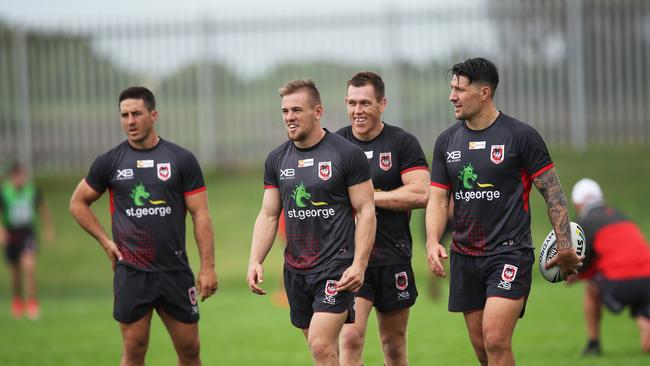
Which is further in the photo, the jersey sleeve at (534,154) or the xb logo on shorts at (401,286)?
the xb logo on shorts at (401,286)

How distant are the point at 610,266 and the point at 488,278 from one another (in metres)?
4.72

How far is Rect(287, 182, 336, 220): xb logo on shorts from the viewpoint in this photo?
8.39 metres

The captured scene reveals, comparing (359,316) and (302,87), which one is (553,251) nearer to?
(359,316)

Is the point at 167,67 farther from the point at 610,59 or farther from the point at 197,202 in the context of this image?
the point at 197,202

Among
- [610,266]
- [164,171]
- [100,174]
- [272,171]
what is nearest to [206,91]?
[610,266]

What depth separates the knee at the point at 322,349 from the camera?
7.99 metres

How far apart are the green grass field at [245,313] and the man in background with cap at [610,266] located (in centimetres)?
48

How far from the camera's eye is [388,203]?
9109 millimetres

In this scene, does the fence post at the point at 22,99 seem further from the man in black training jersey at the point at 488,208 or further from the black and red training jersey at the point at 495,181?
the black and red training jersey at the point at 495,181

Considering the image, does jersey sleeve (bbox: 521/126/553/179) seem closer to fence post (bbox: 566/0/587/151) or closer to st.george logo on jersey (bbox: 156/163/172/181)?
st.george logo on jersey (bbox: 156/163/172/181)

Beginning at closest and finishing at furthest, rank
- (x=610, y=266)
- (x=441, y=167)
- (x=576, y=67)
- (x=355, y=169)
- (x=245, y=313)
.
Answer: (x=355, y=169) < (x=441, y=167) < (x=610, y=266) < (x=245, y=313) < (x=576, y=67)

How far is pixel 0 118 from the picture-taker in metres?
26.1

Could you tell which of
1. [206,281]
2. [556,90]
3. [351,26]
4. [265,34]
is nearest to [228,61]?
[265,34]

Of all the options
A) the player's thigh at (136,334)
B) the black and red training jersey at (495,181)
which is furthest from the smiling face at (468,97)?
the player's thigh at (136,334)
